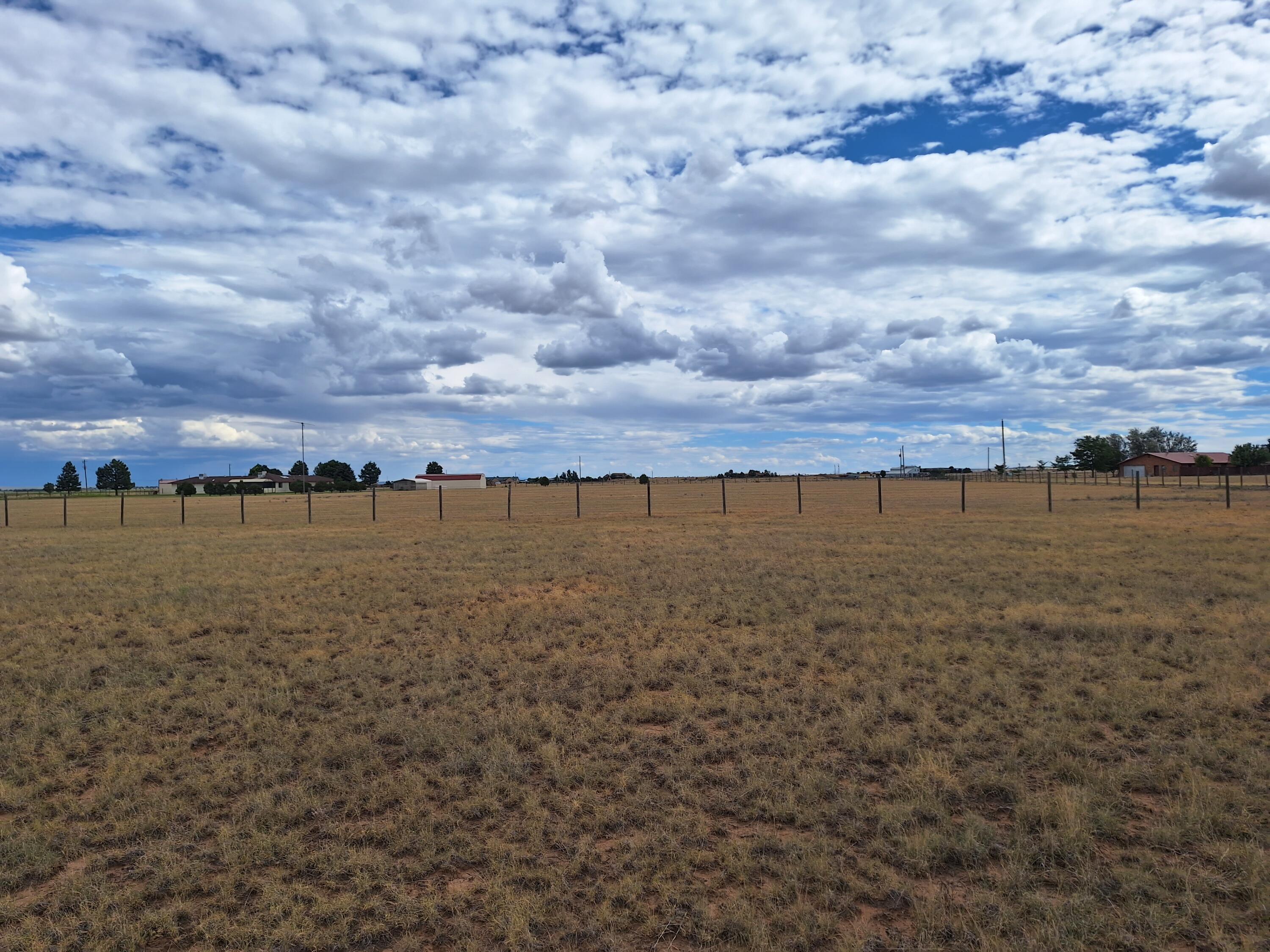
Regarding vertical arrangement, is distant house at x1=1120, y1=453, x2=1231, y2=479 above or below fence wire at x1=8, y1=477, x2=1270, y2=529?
above

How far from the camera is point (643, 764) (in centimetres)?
710

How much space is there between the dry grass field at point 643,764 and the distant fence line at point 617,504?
71.6 feet

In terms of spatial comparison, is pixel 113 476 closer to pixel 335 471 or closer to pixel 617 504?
pixel 335 471

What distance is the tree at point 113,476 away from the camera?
18475 cm

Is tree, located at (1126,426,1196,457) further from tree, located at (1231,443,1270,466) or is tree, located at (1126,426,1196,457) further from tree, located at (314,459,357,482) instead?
tree, located at (314,459,357,482)

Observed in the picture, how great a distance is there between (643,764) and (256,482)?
495 ft

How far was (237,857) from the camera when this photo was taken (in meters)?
5.52

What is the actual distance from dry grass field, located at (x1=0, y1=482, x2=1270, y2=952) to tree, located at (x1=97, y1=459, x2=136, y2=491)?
7939 inches

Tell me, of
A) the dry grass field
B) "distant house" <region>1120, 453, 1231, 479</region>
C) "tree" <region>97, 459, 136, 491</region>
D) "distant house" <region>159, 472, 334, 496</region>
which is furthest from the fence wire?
"tree" <region>97, 459, 136, 491</region>

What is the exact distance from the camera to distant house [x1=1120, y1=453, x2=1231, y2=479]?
10425 cm

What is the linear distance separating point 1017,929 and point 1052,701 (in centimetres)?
448

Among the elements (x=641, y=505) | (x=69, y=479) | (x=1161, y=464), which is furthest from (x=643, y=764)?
(x=69, y=479)

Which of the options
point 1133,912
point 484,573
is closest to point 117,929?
point 1133,912

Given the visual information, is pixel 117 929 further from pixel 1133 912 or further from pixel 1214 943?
pixel 1214 943
